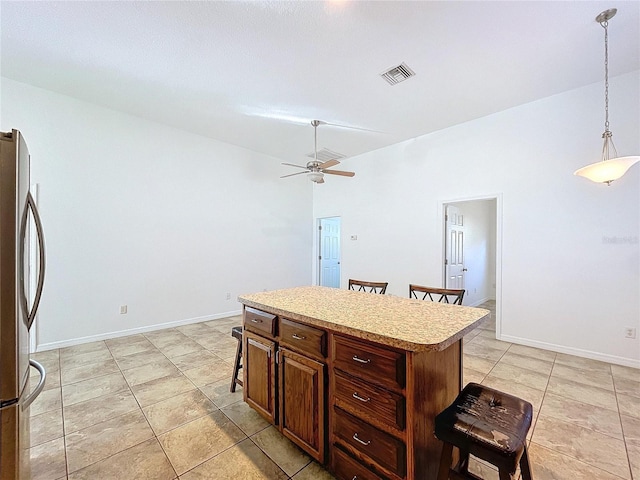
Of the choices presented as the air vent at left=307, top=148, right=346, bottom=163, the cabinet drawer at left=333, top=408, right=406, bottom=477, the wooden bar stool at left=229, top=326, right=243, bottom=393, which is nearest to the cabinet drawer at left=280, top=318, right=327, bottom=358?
the cabinet drawer at left=333, top=408, right=406, bottom=477

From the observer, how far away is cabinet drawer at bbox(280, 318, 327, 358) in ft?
4.76

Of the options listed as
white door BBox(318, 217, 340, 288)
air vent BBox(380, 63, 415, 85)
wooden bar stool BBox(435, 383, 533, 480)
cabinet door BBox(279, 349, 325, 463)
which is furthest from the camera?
white door BBox(318, 217, 340, 288)

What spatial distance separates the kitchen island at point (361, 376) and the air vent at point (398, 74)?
2.38 metres

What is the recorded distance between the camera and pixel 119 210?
381 centimetres

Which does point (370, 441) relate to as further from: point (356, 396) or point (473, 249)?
point (473, 249)

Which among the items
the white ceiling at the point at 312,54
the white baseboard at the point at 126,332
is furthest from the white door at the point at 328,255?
the white ceiling at the point at 312,54

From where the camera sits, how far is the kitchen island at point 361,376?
3.77 ft

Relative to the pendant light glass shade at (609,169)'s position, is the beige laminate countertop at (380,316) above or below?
below

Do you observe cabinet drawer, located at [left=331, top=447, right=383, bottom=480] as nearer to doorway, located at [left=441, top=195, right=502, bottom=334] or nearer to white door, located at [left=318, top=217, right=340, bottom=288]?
doorway, located at [left=441, top=195, right=502, bottom=334]

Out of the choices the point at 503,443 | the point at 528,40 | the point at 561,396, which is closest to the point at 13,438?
the point at 503,443

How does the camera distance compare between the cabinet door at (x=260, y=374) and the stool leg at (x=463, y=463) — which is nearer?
the stool leg at (x=463, y=463)

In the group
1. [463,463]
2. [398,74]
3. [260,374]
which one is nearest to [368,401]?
[463,463]

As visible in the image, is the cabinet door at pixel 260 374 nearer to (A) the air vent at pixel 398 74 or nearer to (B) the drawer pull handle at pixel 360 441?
(B) the drawer pull handle at pixel 360 441

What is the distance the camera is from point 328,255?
6.52 metres
